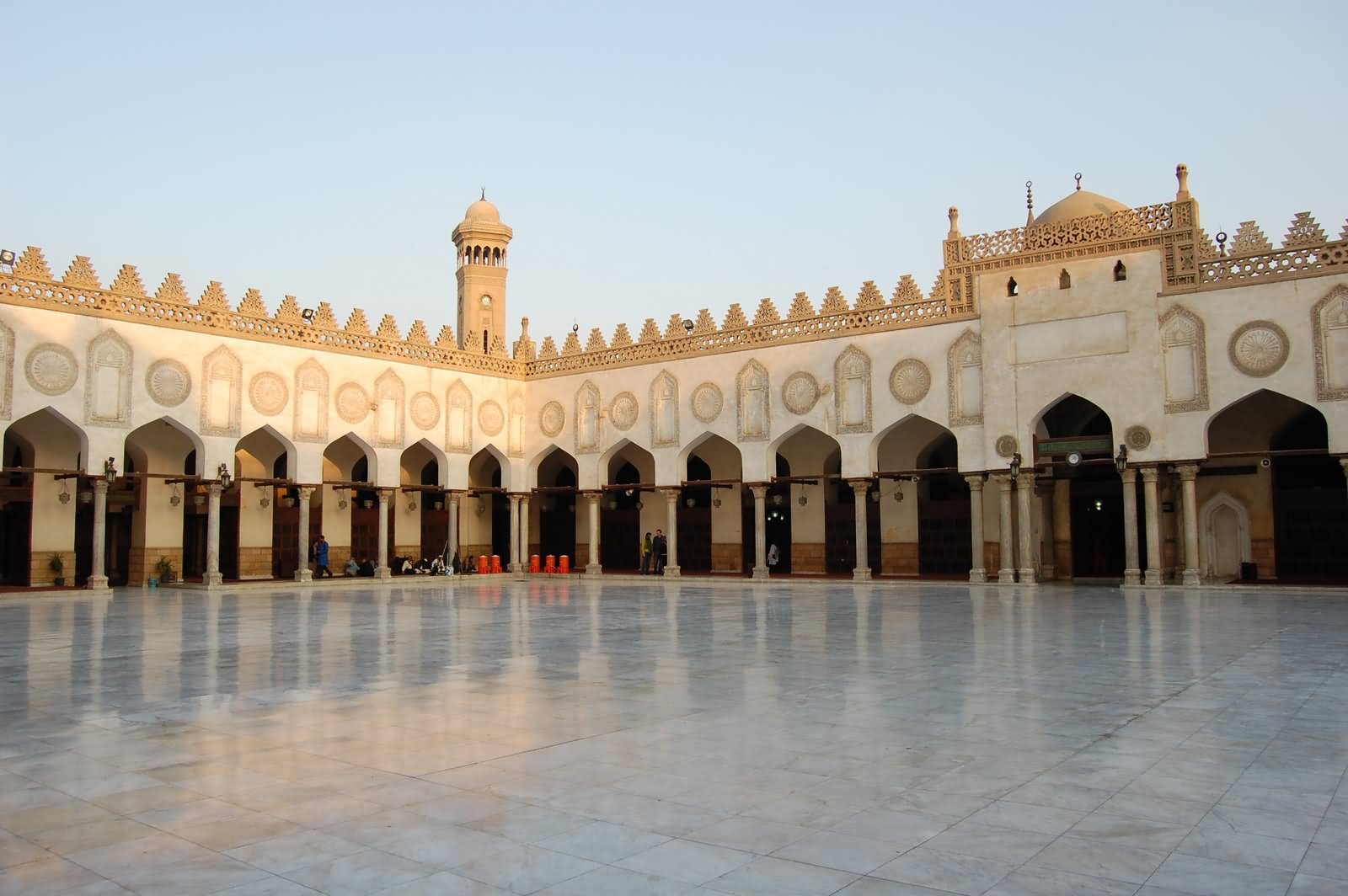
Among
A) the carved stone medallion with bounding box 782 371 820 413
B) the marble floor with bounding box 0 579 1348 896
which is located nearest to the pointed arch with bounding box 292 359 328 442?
the carved stone medallion with bounding box 782 371 820 413

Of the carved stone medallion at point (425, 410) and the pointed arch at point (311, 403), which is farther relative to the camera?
the carved stone medallion at point (425, 410)

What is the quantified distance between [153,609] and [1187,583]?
1688 cm

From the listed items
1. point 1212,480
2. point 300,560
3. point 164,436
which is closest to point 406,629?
point 300,560

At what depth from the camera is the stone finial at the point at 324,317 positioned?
909 inches

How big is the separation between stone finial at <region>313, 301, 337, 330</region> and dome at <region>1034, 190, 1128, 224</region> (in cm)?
1603

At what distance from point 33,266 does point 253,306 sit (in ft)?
13.9

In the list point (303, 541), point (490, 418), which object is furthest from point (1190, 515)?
point (303, 541)

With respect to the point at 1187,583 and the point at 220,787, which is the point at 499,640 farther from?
the point at 1187,583

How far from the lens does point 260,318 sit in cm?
2205

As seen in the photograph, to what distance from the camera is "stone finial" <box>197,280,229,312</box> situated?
2127 centimetres

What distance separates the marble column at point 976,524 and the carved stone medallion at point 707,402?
618 cm

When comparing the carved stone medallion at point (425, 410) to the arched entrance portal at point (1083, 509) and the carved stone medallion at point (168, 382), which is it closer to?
the carved stone medallion at point (168, 382)

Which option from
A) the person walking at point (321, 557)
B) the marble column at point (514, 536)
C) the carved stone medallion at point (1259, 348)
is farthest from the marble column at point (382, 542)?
the carved stone medallion at point (1259, 348)

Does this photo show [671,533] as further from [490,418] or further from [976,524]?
[976,524]
